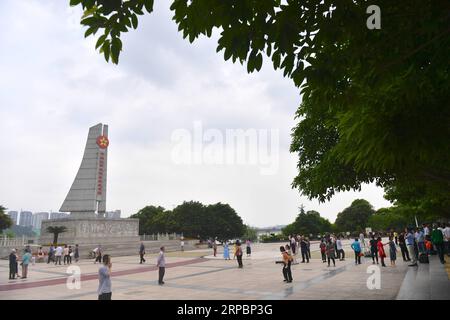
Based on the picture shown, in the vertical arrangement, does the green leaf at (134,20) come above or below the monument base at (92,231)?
above

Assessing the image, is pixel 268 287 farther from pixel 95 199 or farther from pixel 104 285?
pixel 95 199

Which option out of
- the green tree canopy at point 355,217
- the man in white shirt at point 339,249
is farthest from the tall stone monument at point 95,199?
the green tree canopy at point 355,217

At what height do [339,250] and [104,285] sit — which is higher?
[104,285]

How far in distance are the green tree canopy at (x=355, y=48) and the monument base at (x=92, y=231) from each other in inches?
1668

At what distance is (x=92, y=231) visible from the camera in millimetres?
46375

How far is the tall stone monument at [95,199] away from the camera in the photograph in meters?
47.7

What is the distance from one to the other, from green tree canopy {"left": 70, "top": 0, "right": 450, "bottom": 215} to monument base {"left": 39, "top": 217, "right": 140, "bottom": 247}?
4237 centimetres

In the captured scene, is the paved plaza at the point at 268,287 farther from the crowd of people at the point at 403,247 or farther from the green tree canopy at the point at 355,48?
the green tree canopy at the point at 355,48

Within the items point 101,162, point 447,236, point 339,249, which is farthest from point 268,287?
point 101,162

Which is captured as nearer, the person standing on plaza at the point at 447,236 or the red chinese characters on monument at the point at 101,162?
the person standing on plaza at the point at 447,236

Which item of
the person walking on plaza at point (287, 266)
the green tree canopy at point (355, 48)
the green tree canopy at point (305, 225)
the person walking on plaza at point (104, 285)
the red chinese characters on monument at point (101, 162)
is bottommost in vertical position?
the green tree canopy at point (305, 225)

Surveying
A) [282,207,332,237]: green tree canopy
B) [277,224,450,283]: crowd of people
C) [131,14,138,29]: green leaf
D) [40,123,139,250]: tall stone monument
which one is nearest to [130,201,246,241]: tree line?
[282,207,332,237]: green tree canopy

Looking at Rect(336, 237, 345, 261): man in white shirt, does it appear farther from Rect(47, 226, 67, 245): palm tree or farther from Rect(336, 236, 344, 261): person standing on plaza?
Rect(47, 226, 67, 245): palm tree

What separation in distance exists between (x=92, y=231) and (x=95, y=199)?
4964 mm
